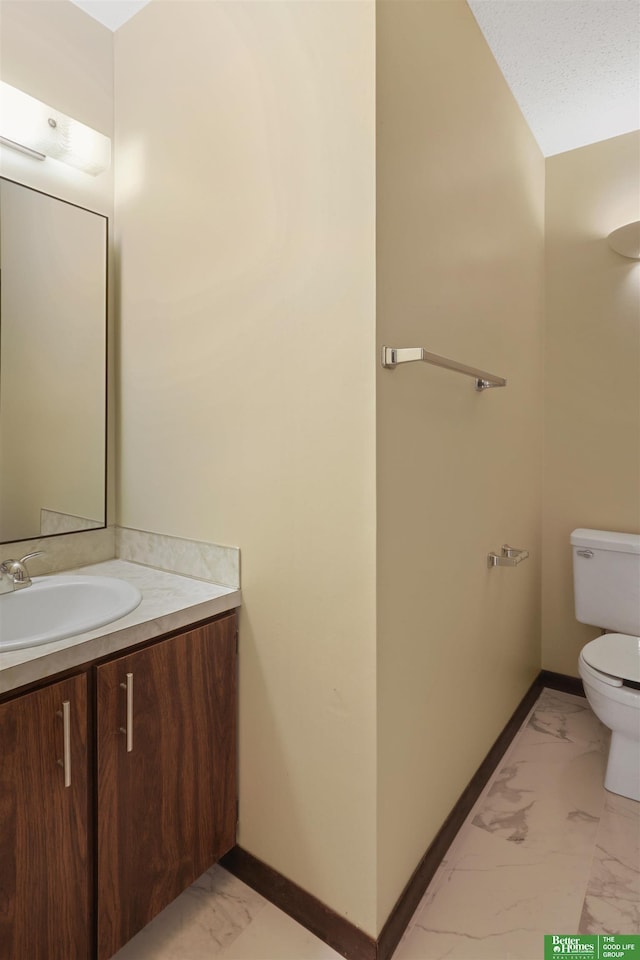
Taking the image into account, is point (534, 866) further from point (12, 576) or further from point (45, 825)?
point (12, 576)

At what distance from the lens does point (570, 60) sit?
174 centimetres

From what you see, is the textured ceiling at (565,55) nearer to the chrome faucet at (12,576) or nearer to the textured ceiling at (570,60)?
the textured ceiling at (570,60)

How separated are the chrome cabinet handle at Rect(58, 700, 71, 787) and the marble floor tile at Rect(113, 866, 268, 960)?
1.85 feet

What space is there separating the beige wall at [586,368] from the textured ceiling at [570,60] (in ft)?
0.69

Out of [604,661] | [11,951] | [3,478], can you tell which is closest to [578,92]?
[604,661]

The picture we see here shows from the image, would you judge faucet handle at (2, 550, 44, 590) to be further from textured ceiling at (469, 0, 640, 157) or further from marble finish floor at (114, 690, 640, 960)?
textured ceiling at (469, 0, 640, 157)

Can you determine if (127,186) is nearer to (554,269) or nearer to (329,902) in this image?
(554,269)

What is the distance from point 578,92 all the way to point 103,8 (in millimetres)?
1668

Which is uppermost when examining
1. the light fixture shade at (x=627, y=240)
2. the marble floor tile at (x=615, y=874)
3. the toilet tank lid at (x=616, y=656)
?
the light fixture shade at (x=627, y=240)

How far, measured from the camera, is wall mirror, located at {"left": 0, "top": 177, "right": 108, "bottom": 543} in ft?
4.64

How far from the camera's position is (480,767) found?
175cm

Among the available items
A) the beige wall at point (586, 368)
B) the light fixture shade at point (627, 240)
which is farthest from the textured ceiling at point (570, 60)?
the light fixture shade at point (627, 240)

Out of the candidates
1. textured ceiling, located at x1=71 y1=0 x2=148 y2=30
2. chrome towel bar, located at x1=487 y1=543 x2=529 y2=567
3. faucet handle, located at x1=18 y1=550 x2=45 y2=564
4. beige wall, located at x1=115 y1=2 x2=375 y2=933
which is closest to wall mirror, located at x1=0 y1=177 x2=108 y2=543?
faucet handle, located at x1=18 y1=550 x2=45 y2=564

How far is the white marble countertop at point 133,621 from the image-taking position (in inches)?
36.4
